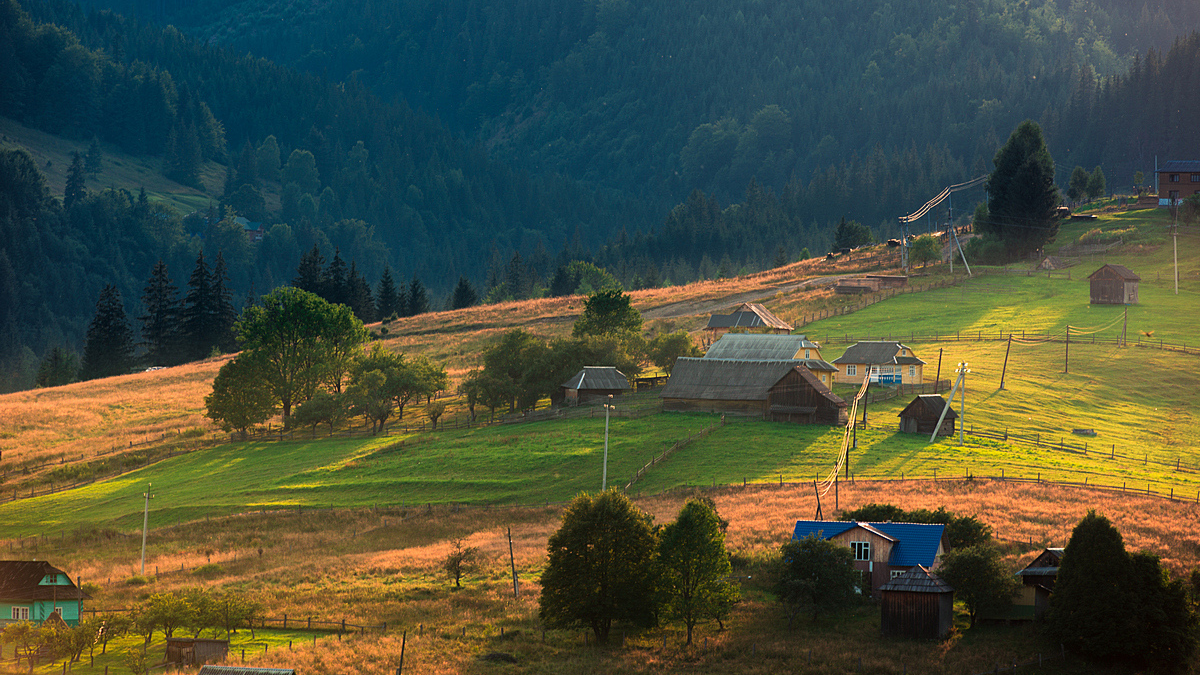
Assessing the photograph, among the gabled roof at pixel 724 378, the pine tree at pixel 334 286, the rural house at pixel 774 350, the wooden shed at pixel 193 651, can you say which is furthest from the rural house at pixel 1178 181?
the wooden shed at pixel 193 651

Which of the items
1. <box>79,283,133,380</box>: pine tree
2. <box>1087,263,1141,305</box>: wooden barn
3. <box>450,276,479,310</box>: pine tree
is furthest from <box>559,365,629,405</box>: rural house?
<box>450,276,479,310</box>: pine tree

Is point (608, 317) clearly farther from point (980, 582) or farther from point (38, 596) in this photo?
point (38, 596)

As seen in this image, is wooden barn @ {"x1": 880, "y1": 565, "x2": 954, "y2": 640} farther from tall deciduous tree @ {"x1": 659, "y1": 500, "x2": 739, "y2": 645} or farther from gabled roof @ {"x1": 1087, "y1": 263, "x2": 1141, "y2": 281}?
gabled roof @ {"x1": 1087, "y1": 263, "x2": 1141, "y2": 281}

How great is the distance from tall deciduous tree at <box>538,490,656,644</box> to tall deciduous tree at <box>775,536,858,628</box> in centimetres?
554

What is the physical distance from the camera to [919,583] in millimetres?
39969

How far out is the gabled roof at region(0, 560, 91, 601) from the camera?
43.1 meters

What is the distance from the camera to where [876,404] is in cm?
7888

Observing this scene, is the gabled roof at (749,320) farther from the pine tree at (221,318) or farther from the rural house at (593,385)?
the pine tree at (221,318)

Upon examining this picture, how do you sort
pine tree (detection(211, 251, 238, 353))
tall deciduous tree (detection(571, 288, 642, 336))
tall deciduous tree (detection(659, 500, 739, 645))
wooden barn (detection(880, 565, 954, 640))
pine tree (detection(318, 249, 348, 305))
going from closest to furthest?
wooden barn (detection(880, 565, 954, 640)), tall deciduous tree (detection(659, 500, 739, 645)), tall deciduous tree (detection(571, 288, 642, 336)), pine tree (detection(211, 251, 238, 353)), pine tree (detection(318, 249, 348, 305))

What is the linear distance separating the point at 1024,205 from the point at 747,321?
55.4m

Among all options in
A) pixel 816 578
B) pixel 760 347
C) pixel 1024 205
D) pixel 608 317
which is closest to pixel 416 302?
pixel 608 317

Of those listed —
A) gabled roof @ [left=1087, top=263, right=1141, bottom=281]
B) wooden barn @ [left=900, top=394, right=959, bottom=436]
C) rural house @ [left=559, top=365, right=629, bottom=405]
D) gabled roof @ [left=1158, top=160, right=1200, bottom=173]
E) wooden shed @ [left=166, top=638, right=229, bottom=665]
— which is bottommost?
wooden shed @ [left=166, top=638, right=229, bottom=665]

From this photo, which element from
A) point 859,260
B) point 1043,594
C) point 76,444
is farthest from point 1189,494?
point 859,260

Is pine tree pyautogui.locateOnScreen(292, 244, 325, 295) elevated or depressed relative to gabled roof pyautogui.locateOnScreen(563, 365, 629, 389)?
elevated
